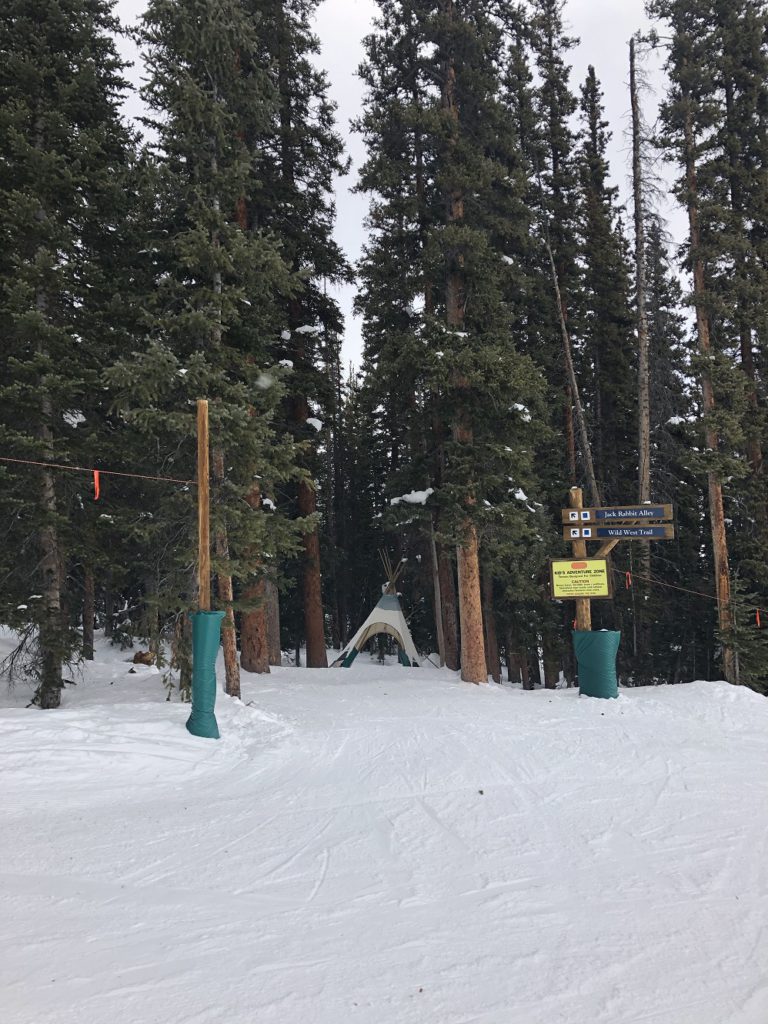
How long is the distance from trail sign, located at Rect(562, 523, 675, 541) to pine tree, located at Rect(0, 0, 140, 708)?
29.8ft

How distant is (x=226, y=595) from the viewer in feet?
35.4

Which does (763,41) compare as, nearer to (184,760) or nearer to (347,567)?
(184,760)

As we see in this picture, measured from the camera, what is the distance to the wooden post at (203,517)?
8820mm

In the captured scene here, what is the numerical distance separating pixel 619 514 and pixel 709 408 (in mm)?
4877

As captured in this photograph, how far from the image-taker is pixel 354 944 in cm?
369

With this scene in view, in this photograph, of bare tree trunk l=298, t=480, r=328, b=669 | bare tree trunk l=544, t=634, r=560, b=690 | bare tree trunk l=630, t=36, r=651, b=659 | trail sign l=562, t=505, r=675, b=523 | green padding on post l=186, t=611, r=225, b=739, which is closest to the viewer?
green padding on post l=186, t=611, r=225, b=739

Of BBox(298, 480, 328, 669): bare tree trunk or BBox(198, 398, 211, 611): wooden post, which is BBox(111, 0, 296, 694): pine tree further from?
BBox(298, 480, 328, 669): bare tree trunk

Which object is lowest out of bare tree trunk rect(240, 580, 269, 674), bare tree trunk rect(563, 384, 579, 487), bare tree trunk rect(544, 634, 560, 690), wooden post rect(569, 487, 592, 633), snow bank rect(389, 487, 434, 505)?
bare tree trunk rect(544, 634, 560, 690)

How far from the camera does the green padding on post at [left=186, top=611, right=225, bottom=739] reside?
8422 mm

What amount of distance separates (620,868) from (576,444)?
19.7 meters

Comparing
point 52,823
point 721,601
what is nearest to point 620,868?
point 52,823

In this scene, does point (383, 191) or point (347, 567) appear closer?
point (383, 191)

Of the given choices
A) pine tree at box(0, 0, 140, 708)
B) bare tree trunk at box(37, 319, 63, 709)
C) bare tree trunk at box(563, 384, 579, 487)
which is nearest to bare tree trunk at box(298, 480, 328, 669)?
pine tree at box(0, 0, 140, 708)

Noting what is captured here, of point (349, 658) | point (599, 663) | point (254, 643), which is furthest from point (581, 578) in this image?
point (349, 658)
